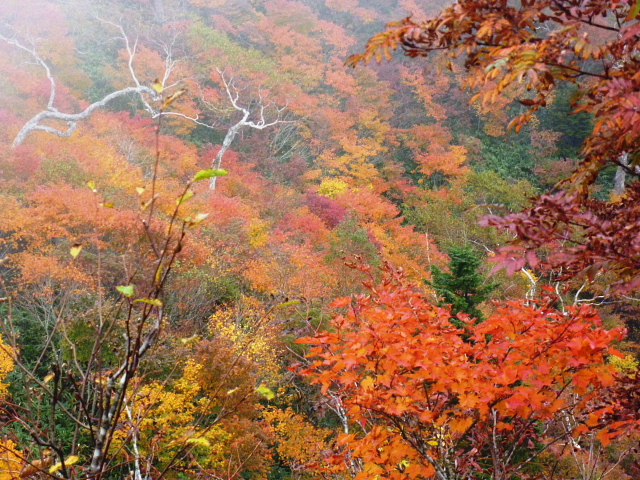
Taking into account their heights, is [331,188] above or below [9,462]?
below

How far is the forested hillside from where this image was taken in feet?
5.51

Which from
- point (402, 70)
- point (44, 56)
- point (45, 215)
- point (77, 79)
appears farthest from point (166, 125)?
point (402, 70)

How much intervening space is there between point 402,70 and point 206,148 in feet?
41.6

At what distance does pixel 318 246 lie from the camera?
13.3 meters

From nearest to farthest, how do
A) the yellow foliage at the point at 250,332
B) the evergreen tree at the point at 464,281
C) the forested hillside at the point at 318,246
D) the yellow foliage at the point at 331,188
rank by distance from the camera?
the forested hillside at the point at 318,246
the evergreen tree at the point at 464,281
the yellow foliage at the point at 250,332
the yellow foliage at the point at 331,188

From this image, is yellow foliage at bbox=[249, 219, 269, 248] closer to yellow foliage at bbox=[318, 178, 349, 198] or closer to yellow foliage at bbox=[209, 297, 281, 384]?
yellow foliage at bbox=[209, 297, 281, 384]

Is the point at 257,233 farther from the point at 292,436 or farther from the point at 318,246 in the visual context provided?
the point at 292,436

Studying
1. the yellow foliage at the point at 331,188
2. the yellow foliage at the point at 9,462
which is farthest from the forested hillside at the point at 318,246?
the yellow foliage at the point at 331,188

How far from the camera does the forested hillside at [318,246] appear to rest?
1.68 m

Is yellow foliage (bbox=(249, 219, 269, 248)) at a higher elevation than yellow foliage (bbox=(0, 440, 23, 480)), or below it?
below

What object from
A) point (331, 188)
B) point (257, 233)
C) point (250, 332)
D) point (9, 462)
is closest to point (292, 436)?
Answer: point (250, 332)

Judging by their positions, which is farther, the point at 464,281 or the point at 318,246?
the point at 318,246

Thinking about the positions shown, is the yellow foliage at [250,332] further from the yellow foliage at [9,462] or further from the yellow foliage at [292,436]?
the yellow foliage at [9,462]

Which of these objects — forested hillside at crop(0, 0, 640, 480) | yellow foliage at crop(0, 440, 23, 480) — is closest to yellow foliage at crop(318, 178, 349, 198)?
forested hillside at crop(0, 0, 640, 480)
